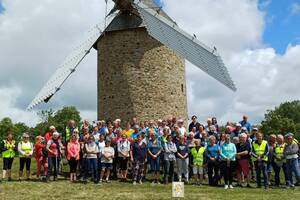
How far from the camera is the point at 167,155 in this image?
36.4ft

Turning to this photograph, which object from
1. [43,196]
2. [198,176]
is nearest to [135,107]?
[198,176]

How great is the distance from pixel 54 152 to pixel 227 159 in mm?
4341

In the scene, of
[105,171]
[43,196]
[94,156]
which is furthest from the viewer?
[105,171]

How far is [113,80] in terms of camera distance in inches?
669

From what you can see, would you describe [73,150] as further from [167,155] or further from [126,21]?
[126,21]

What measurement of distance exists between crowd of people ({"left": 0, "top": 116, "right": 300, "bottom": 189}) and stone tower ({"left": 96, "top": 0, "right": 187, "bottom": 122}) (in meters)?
5.05

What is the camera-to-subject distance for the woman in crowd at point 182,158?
11.1 metres

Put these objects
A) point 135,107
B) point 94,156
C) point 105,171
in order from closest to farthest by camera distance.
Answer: point 94,156
point 105,171
point 135,107

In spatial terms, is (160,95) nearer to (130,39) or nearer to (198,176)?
(130,39)

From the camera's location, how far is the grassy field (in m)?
8.80

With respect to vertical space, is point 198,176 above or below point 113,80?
below

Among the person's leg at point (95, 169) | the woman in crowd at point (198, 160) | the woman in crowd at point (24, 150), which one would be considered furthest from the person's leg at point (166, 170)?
the woman in crowd at point (24, 150)

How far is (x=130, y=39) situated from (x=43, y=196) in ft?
30.7

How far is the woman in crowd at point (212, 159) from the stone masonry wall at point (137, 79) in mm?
5831
